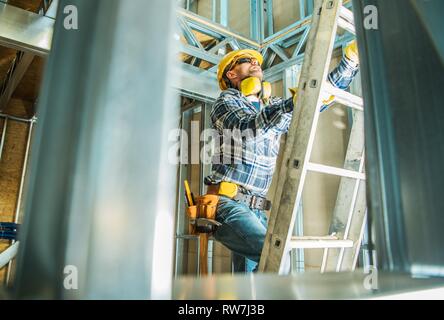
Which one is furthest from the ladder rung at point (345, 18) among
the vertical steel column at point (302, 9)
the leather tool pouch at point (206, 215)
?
the vertical steel column at point (302, 9)

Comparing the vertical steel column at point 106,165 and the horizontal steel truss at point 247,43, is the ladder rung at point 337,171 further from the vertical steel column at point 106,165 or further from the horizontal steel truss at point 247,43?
the horizontal steel truss at point 247,43

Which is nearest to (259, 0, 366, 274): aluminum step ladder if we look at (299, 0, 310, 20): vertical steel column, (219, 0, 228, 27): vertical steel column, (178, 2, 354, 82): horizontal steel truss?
(178, 2, 354, 82): horizontal steel truss

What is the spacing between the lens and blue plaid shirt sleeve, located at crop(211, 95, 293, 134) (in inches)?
67.7

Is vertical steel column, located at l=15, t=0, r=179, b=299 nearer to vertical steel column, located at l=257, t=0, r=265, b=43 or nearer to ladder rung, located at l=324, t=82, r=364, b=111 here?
ladder rung, located at l=324, t=82, r=364, b=111

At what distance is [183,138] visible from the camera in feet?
16.2

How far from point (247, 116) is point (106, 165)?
5.22 feet

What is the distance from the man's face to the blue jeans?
869 mm

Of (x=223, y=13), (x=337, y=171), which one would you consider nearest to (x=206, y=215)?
(x=337, y=171)

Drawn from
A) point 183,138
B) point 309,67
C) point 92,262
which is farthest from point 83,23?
point 183,138

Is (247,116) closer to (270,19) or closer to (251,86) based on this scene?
(251,86)

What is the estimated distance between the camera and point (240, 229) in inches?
70.1

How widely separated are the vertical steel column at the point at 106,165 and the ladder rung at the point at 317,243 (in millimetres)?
1157

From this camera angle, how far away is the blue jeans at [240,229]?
68.9 inches

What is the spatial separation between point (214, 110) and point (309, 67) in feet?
2.40
